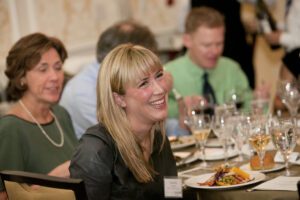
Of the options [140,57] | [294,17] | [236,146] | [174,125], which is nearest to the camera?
[140,57]

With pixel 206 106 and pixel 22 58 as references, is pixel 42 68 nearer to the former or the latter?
pixel 22 58

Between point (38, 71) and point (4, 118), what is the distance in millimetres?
351

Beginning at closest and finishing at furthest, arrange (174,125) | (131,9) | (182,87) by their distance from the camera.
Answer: (174,125), (182,87), (131,9)

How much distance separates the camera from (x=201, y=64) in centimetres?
460

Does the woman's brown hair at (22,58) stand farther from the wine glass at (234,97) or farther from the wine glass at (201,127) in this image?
the wine glass at (234,97)

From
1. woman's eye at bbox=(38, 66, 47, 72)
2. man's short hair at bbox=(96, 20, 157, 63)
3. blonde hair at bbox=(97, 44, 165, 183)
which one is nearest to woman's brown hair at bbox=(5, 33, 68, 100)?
woman's eye at bbox=(38, 66, 47, 72)

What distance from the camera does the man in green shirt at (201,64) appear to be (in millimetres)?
4496

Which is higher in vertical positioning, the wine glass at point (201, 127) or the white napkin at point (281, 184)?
the wine glass at point (201, 127)

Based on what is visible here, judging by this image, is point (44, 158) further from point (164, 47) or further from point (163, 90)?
point (164, 47)

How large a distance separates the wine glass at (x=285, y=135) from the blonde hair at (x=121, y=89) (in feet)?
1.80

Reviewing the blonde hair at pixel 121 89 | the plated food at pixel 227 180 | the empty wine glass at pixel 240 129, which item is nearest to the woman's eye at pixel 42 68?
the blonde hair at pixel 121 89

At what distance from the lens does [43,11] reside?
6188mm

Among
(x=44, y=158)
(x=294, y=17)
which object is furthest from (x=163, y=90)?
(x=294, y=17)

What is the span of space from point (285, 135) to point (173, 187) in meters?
0.51
